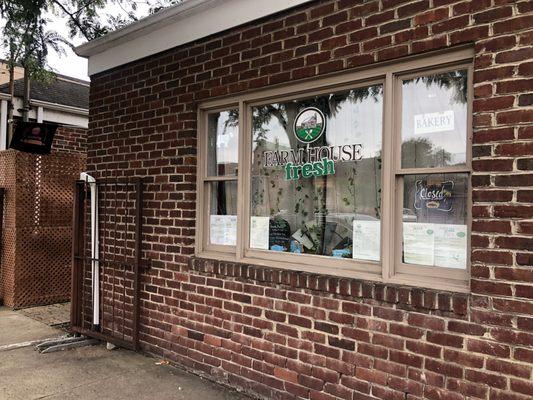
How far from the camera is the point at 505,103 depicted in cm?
274

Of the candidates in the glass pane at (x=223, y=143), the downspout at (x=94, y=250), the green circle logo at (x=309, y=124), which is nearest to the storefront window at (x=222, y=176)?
the glass pane at (x=223, y=143)

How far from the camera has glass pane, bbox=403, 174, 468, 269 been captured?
120 inches

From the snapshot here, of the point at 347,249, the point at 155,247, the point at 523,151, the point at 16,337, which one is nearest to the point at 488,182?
the point at 523,151

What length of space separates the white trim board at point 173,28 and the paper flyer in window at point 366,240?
5.98ft

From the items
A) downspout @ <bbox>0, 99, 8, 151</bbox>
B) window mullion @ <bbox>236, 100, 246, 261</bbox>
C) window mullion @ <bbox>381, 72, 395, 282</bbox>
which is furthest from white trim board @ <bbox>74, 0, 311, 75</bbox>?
downspout @ <bbox>0, 99, 8, 151</bbox>

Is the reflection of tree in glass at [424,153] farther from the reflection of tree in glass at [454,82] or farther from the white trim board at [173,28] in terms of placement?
the white trim board at [173,28]

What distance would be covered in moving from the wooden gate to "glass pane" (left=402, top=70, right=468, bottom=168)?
2856mm

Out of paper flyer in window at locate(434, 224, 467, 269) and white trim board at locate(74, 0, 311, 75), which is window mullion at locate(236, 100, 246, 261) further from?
paper flyer in window at locate(434, 224, 467, 269)

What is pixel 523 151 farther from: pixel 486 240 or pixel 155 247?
pixel 155 247

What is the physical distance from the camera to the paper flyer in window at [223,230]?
444cm

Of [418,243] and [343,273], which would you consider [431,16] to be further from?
[343,273]

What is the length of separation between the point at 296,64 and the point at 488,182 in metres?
1.77

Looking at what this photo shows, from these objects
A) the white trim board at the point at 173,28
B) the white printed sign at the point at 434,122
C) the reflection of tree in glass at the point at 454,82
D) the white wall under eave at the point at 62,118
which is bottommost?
the white printed sign at the point at 434,122

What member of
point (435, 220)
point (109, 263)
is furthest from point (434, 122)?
point (109, 263)
